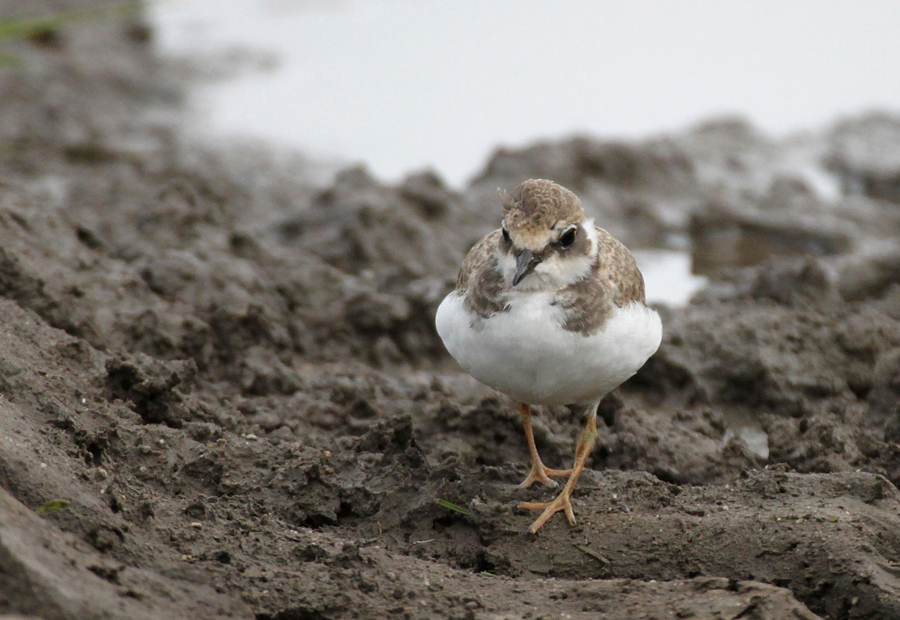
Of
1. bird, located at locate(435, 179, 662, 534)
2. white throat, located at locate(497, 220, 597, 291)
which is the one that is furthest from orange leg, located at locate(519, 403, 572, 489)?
white throat, located at locate(497, 220, 597, 291)

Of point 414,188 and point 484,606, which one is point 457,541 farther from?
point 414,188

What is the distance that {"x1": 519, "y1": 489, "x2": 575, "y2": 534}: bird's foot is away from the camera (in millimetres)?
4887

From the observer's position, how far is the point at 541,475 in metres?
5.51

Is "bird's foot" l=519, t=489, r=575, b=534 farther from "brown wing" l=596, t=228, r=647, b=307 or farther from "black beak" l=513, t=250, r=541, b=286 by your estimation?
"black beak" l=513, t=250, r=541, b=286

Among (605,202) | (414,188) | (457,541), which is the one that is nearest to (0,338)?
(457,541)

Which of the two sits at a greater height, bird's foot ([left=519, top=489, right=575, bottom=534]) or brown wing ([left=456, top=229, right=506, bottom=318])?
brown wing ([left=456, top=229, right=506, bottom=318])

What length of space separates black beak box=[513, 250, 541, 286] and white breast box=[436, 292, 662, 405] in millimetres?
111

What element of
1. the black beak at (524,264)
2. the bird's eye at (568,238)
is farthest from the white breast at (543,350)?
the bird's eye at (568,238)

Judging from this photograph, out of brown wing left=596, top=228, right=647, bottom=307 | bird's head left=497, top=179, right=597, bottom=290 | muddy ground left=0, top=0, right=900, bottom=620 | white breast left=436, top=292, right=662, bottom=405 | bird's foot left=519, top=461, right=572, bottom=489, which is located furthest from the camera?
bird's foot left=519, top=461, right=572, bottom=489

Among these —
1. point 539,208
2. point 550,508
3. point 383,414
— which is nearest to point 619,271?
point 539,208

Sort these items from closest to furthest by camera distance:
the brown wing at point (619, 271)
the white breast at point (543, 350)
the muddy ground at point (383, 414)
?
1. the muddy ground at point (383, 414)
2. the white breast at point (543, 350)
3. the brown wing at point (619, 271)

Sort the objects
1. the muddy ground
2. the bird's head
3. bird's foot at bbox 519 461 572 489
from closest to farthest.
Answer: the muddy ground < the bird's head < bird's foot at bbox 519 461 572 489

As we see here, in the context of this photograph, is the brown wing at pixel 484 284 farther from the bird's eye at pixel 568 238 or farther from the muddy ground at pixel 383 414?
the muddy ground at pixel 383 414

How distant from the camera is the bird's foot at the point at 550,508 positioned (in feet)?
16.0
